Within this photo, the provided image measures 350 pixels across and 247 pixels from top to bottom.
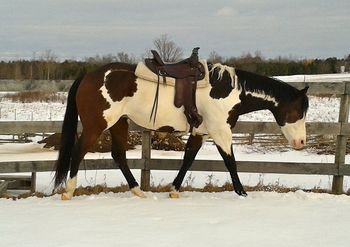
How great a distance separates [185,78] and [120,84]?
2.51 feet

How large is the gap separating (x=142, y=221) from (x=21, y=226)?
3.51 feet

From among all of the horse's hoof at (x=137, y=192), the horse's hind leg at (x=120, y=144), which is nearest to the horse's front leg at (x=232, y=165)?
the horse's hoof at (x=137, y=192)

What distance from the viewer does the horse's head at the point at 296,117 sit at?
5.48m

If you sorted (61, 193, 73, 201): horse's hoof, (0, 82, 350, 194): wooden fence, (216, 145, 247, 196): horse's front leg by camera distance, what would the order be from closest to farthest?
1. (61, 193, 73, 201): horse's hoof
2. (216, 145, 247, 196): horse's front leg
3. (0, 82, 350, 194): wooden fence

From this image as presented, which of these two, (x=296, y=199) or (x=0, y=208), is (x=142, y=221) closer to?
(x=0, y=208)

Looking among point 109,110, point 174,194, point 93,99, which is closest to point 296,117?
point 174,194

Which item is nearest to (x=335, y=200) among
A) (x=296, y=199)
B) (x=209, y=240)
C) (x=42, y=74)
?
(x=296, y=199)

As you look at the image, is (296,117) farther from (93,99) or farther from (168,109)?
(93,99)

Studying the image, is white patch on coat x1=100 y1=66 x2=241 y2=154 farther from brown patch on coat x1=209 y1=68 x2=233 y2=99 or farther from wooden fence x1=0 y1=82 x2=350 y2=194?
wooden fence x1=0 y1=82 x2=350 y2=194

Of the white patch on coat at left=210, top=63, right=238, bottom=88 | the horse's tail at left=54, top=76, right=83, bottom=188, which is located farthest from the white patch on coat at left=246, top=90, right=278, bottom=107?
the horse's tail at left=54, top=76, right=83, bottom=188

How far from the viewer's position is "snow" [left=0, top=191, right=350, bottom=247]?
3547 millimetres

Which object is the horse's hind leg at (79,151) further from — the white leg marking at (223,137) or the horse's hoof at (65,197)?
the white leg marking at (223,137)

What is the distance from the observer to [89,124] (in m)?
5.23

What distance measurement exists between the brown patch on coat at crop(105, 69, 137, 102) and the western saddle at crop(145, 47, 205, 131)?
0.91 ft
